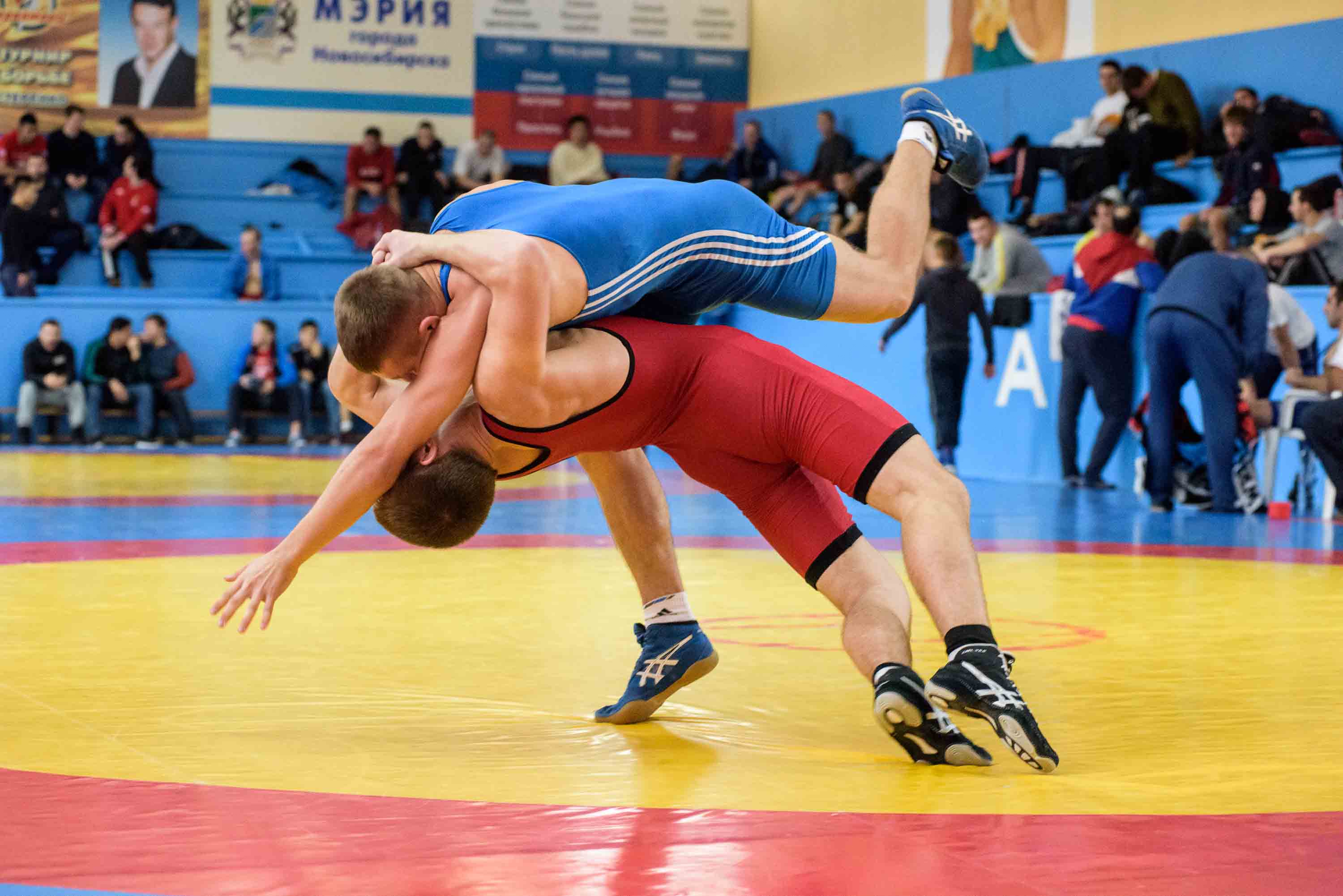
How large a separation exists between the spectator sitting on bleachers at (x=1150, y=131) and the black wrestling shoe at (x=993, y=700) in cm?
988

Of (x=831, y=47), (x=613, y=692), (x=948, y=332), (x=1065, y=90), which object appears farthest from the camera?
(x=831, y=47)

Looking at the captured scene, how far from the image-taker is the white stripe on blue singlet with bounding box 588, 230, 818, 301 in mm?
3254

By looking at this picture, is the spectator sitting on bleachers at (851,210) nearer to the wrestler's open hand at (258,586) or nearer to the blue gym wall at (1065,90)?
the blue gym wall at (1065,90)

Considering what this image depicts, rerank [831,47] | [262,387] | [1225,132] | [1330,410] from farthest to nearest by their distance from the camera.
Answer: [831,47] < [262,387] < [1225,132] < [1330,410]

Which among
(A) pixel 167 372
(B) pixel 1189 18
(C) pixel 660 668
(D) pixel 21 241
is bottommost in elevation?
(A) pixel 167 372

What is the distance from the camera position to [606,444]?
3305 millimetres

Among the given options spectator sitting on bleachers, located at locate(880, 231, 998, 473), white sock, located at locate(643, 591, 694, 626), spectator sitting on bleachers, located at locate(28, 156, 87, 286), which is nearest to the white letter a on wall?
spectator sitting on bleachers, located at locate(880, 231, 998, 473)

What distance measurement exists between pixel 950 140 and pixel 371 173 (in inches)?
534

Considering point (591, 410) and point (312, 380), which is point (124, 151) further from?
point (591, 410)

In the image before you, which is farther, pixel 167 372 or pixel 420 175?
pixel 420 175

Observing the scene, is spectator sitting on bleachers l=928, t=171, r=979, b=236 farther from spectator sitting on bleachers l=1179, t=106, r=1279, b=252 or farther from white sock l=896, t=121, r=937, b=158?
white sock l=896, t=121, r=937, b=158

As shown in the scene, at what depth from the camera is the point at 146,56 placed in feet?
56.6

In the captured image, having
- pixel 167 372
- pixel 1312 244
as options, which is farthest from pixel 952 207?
pixel 167 372

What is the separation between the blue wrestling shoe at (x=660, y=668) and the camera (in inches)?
131
